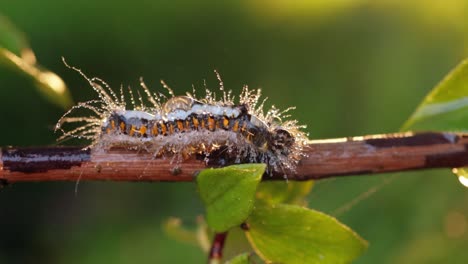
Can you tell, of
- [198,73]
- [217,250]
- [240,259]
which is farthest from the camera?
[198,73]

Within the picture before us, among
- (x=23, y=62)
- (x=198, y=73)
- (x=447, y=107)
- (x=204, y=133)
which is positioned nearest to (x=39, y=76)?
(x=23, y=62)

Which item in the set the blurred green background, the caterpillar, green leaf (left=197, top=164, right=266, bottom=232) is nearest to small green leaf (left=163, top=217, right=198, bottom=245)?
the caterpillar

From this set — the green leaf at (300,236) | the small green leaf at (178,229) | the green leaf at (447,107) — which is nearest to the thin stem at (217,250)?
the green leaf at (300,236)

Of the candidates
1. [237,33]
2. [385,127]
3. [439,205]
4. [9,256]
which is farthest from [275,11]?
[9,256]

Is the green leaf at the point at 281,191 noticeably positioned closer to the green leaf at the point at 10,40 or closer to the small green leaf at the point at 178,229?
the small green leaf at the point at 178,229

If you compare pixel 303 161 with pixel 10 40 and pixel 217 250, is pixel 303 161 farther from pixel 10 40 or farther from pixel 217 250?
pixel 10 40
